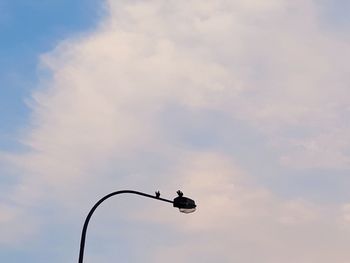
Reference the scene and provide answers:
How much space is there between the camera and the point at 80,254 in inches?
1205

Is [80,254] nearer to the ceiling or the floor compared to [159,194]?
nearer to the floor

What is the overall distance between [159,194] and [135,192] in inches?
35.4

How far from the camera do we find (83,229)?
30.9 m

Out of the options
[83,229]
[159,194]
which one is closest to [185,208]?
[159,194]

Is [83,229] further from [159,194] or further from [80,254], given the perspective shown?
[159,194]

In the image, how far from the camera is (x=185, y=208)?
32.7m

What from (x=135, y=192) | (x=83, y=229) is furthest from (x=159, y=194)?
(x=83, y=229)

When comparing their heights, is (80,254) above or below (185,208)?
below

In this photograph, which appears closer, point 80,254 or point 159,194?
point 80,254

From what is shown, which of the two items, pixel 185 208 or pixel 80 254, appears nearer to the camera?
pixel 80 254

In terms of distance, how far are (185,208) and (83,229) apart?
11.5ft

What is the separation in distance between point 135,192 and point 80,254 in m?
2.84

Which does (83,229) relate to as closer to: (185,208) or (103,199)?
(103,199)

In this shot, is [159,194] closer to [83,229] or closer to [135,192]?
[135,192]
